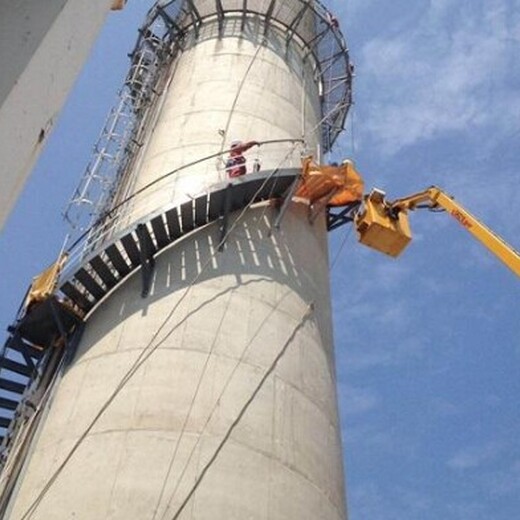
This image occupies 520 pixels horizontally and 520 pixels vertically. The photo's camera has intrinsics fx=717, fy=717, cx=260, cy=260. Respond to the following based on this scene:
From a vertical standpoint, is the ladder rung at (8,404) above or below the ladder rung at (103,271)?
below

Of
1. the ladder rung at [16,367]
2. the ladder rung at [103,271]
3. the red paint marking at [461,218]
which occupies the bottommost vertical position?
the ladder rung at [16,367]

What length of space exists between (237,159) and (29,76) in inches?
Result: 481

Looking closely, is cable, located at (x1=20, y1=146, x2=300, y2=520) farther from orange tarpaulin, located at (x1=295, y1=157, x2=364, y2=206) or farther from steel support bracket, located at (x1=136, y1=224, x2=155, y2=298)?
orange tarpaulin, located at (x1=295, y1=157, x2=364, y2=206)

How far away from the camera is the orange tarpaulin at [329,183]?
14.8 meters

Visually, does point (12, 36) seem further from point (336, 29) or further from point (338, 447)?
point (336, 29)

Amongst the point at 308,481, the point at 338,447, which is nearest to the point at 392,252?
the point at 338,447

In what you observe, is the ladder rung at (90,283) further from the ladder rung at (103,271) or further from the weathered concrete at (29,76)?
the weathered concrete at (29,76)

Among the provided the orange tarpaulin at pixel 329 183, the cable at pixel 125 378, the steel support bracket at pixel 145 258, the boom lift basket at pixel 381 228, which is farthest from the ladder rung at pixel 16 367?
the boom lift basket at pixel 381 228

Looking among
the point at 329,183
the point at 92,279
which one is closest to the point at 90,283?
the point at 92,279

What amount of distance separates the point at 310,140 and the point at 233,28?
468 centimetres

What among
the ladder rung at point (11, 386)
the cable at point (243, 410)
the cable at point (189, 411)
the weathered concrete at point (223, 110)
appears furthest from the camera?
the weathered concrete at point (223, 110)

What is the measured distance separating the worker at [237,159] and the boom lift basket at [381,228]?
113 inches

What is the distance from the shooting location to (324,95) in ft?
74.4

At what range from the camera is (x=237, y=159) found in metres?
14.6
